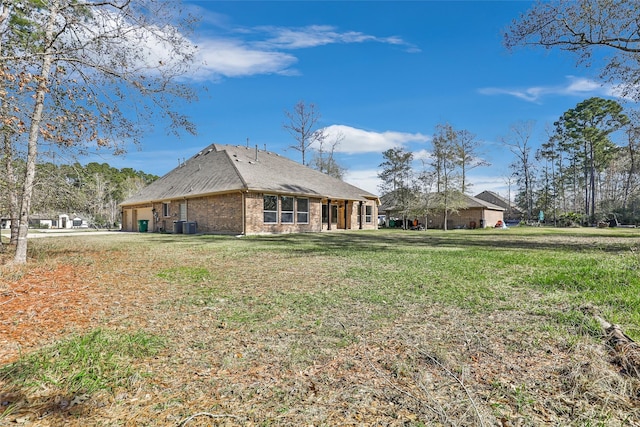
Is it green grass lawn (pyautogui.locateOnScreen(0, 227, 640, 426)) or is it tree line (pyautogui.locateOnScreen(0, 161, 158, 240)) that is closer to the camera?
green grass lawn (pyautogui.locateOnScreen(0, 227, 640, 426))

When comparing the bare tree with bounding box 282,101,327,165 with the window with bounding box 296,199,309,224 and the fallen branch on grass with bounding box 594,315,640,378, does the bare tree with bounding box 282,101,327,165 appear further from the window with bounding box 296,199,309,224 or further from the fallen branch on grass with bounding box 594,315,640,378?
the fallen branch on grass with bounding box 594,315,640,378

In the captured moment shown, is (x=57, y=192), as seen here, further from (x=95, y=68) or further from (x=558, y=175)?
(x=558, y=175)

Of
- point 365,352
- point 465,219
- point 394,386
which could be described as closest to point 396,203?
point 465,219

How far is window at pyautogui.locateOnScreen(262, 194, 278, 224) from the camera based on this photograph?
19277 mm

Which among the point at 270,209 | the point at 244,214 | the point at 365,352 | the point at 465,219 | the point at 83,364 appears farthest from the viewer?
the point at 465,219

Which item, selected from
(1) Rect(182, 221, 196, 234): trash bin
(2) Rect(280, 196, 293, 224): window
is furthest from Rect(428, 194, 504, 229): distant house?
(1) Rect(182, 221, 196, 234): trash bin

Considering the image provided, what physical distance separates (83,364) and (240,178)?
Result: 16106mm

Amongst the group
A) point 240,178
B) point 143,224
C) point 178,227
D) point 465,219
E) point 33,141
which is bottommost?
point 178,227

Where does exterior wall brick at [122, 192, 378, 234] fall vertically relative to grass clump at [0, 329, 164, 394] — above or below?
above

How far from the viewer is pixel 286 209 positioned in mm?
20422

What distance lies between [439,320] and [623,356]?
5.21ft

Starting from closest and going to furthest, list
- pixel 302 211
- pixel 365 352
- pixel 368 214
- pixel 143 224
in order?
pixel 365 352 < pixel 302 211 < pixel 143 224 < pixel 368 214

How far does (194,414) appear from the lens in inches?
83.9

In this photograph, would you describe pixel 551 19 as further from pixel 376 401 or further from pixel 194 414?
pixel 194 414
